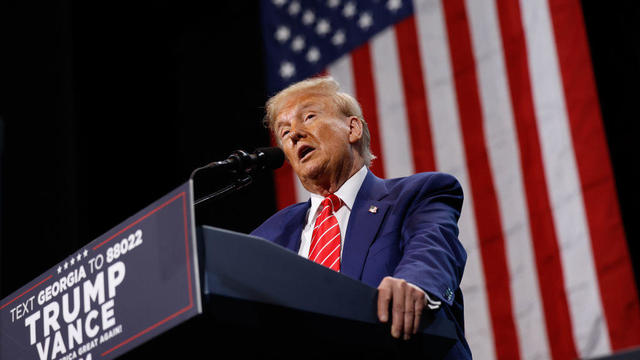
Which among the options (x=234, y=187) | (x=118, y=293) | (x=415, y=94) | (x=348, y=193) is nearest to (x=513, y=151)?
A: (x=415, y=94)

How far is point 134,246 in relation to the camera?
1305mm

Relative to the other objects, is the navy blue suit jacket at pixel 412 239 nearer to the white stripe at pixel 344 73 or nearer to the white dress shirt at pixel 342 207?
the white dress shirt at pixel 342 207

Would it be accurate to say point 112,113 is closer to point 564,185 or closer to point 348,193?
point 564,185

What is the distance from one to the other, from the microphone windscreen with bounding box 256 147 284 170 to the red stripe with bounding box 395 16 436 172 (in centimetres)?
233

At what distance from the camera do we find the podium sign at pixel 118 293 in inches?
47.5

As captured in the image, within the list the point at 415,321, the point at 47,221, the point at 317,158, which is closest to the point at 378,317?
the point at 415,321

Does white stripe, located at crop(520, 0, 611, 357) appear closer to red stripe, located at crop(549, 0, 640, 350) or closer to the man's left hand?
red stripe, located at crop(549, 0, 640, 350)

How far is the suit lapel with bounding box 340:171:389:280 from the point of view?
1795mm

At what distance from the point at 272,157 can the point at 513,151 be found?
7.30ft

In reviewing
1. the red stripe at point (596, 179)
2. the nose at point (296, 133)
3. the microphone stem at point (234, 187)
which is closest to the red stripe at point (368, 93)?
the red stripe at point (596, 179)

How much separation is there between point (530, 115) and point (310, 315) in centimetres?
275

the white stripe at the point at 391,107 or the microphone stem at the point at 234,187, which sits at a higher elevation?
the white stripe at the point at 391,107

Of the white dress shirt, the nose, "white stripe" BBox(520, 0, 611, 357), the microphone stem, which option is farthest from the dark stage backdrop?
the microphone stem

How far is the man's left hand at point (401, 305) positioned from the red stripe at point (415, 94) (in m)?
2.77
